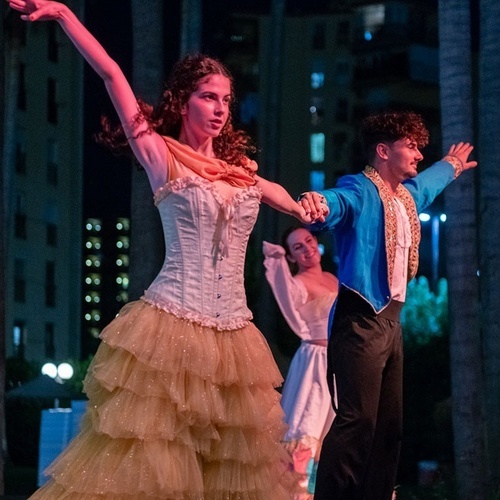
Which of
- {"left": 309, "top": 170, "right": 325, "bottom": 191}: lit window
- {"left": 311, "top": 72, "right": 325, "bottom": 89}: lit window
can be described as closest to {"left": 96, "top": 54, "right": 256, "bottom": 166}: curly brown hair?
{"left": 309, "top": 170, "right": 325, "bottom": 191}: lit window

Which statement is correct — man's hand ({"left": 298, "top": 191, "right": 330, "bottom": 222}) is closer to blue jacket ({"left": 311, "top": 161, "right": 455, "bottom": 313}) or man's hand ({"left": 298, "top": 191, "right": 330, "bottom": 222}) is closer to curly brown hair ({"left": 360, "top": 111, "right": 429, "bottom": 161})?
blue jacket ({"left": 311, "top": 161, "right": 455, "bottom": 313})

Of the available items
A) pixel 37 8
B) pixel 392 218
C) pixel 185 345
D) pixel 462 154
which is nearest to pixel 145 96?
pixel 462 154

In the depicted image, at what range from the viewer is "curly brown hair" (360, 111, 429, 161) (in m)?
6.75

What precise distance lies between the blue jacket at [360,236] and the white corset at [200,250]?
0.59 meters

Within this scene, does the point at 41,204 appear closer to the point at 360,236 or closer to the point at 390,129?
the point at 390,129

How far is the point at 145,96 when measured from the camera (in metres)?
11.0

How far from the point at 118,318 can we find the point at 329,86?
7123 cm

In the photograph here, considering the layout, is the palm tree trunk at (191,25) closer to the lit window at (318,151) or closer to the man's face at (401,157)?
the man's face at (401,157)

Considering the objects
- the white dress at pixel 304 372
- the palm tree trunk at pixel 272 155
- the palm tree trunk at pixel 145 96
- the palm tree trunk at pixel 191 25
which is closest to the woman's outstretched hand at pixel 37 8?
the white dress at pixel 304 372

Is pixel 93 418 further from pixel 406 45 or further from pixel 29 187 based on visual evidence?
pixel 406 45

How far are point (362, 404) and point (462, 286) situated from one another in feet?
10.1

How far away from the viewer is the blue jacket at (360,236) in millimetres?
6363

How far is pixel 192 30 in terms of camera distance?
17.8 meters

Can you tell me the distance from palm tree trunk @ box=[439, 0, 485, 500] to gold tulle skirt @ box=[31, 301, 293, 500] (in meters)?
3.52
